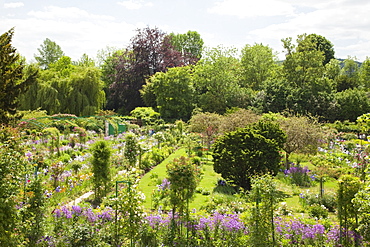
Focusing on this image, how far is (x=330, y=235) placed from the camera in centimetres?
619

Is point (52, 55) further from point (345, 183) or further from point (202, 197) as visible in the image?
point (345, 183)

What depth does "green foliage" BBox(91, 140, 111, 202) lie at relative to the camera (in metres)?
8.84

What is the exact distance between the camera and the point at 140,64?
3184 cm

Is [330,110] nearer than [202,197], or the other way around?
[202,197]

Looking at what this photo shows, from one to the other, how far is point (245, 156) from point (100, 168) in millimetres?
4317

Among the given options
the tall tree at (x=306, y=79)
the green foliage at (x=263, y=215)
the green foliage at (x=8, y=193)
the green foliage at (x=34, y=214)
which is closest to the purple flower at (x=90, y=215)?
the green foliage at (x=34, y=214)

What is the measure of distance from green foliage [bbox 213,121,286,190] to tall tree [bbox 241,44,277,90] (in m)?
26.2

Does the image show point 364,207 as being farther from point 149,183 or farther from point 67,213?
point 149,183

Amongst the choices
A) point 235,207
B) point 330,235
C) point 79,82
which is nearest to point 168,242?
point 235,207

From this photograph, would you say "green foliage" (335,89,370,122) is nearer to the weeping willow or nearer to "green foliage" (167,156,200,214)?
the weeping willow

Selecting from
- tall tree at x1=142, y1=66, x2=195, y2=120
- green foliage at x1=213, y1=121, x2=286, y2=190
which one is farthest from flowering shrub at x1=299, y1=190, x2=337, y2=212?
tall tree at x1=142, y1=66, x2=195, y2=120

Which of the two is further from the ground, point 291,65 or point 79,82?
point 291,65

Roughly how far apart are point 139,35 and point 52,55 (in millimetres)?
24074

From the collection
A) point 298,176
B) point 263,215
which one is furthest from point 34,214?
point 298,176
